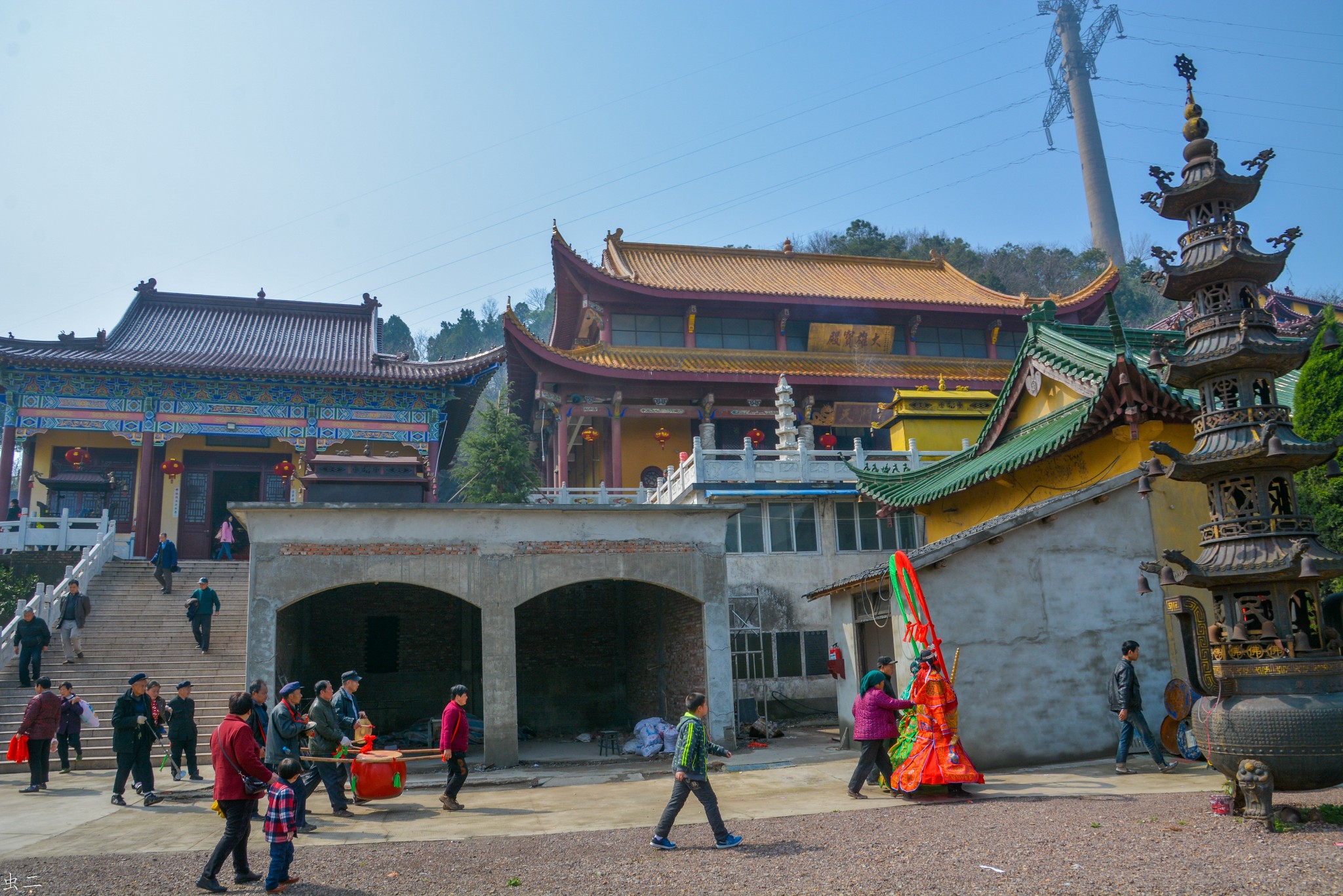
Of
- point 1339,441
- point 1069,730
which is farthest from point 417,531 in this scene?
point 1339,441

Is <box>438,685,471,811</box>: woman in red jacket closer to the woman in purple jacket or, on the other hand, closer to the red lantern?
the woman in purple jacket

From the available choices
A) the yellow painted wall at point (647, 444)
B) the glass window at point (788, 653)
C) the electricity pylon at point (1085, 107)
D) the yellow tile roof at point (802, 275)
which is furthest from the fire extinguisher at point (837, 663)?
the electricity pylon at point (1085, 107)

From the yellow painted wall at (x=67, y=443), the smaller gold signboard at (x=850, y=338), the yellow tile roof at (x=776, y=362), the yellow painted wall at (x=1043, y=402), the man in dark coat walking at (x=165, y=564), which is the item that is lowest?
the man in dark coat walking at (x=165, y=564)

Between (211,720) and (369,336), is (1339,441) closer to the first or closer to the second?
(211,720)

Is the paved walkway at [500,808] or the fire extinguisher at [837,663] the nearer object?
the paved walkway at [500,808]

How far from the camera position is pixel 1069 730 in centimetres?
1055

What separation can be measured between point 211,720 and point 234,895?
27.1ft

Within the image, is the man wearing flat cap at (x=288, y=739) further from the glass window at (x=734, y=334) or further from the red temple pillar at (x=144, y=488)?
the glass window at (x=734, y=334)

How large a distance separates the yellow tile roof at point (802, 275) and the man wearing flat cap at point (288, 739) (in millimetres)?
17491

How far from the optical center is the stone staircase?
41.8 ft

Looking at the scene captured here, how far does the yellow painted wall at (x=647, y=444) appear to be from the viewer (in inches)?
1007

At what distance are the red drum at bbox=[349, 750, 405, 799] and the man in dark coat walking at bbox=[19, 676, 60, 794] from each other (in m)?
4.12

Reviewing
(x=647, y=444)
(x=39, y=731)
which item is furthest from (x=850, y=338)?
(x=39, y=731)

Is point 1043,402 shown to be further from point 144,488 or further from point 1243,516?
point 144,488
